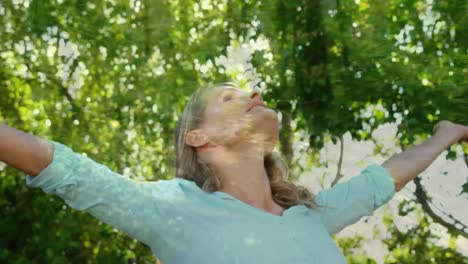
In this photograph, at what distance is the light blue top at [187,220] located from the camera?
1727 mm

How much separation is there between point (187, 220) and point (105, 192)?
18cm

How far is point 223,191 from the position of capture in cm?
198

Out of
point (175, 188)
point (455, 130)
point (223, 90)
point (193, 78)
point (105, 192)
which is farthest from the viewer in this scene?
point (193, 78)

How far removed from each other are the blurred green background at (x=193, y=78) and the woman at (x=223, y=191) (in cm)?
113

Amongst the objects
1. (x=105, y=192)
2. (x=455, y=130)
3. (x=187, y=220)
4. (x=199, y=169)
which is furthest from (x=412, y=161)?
(x=105, y=192)

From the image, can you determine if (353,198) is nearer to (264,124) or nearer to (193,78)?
(264,124)

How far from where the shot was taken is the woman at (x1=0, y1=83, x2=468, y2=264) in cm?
171

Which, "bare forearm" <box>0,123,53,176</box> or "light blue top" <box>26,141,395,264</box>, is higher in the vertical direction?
"bare forearm" <box>0,123,53,176</box>

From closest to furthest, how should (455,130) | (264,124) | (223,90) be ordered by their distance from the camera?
1. (264,124)
2. (223,90)
3. (455,130)

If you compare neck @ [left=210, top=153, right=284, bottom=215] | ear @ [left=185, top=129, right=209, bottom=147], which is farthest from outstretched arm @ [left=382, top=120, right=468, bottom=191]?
ear @ [left=185, top=129, right=209, bottom=147]

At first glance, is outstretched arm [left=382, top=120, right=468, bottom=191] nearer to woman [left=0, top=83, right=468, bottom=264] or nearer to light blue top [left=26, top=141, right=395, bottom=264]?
woman [left=0, top=83, right=468, bottom=264]

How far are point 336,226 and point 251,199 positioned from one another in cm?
23

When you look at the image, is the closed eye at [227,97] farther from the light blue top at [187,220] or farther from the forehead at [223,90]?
the light blue top at [187,220]

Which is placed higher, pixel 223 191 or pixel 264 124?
pixel 264 124
